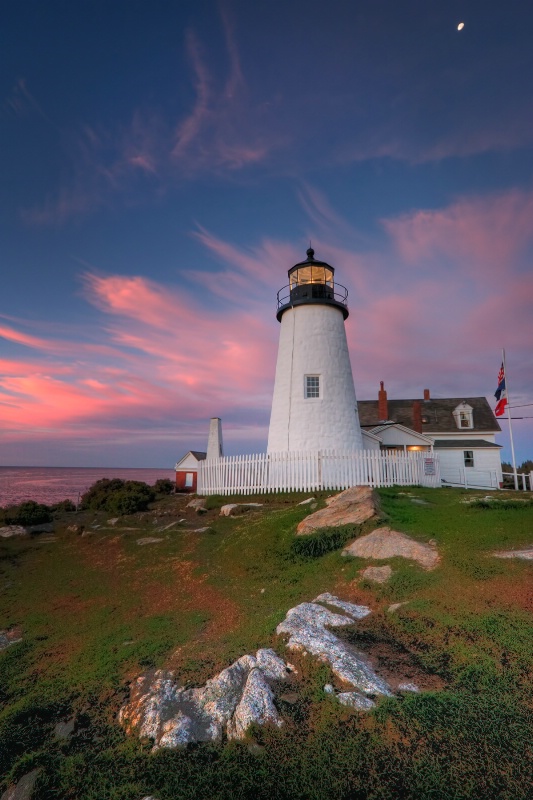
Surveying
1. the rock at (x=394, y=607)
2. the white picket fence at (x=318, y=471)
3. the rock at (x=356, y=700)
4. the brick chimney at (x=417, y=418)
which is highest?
the brick chimney at (x=417, y=418)

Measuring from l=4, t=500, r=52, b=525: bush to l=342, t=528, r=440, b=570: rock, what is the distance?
17.1m

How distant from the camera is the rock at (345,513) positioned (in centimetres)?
1077

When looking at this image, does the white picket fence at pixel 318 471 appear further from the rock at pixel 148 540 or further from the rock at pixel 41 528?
the rock at pixel 41 528

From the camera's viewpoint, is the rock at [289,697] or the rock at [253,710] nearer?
the rock at [253,710]

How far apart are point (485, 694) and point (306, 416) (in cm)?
1606

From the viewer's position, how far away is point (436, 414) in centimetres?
3152

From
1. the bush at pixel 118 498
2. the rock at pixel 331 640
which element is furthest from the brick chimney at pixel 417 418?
the rock at pixel 331 640

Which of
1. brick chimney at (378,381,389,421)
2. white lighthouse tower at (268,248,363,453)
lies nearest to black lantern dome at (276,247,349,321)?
white lighthouse tower at (268,248,363,453)

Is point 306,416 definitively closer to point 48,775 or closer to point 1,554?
point 1,554

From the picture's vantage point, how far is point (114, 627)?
761cm

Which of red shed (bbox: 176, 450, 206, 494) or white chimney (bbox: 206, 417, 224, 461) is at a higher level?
white chimney (bbox: 206, 417, 224, 461)

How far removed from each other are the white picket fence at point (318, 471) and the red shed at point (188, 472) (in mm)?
11226

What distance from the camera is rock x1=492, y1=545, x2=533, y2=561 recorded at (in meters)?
7.63

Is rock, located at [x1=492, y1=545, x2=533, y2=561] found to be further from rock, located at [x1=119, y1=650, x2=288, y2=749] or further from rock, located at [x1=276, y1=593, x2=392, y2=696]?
rock, located at [x1=119, y1=650, x2=288, y2=749]
